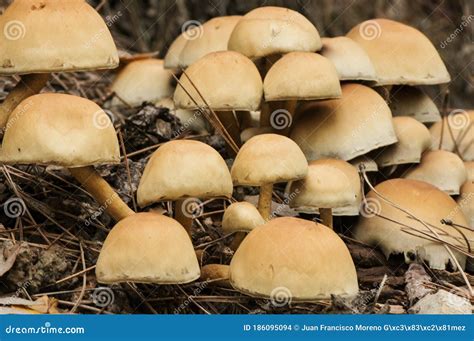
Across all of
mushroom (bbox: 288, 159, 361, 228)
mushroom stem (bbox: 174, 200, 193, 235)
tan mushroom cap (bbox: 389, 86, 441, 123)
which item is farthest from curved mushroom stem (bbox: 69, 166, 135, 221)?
tan mushroom cap (bbox: 389, 86, 441, 123)

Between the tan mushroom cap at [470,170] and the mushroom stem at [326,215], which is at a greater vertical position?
the mushroom stem at [326,215]

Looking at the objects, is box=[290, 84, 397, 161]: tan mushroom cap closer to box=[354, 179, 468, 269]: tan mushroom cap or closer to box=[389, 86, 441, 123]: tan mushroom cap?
box=[354, 179, 468, 269]: tan mushroom cap

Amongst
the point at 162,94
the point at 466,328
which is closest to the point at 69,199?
the point at 162,94

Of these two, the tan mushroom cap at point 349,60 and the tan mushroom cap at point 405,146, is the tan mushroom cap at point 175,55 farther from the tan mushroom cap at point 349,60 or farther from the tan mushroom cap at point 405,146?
the tan mushroom cap at point 405,146

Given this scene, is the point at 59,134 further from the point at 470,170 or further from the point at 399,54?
the point at 470,170

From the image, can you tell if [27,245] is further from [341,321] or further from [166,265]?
[341,321]

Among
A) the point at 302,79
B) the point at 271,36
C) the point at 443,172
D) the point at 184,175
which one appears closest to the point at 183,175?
the point at 184,175

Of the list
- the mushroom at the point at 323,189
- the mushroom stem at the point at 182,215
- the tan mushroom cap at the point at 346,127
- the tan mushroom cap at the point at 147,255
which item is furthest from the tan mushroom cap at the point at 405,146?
the tan mushroom cap at the point at 147,255
